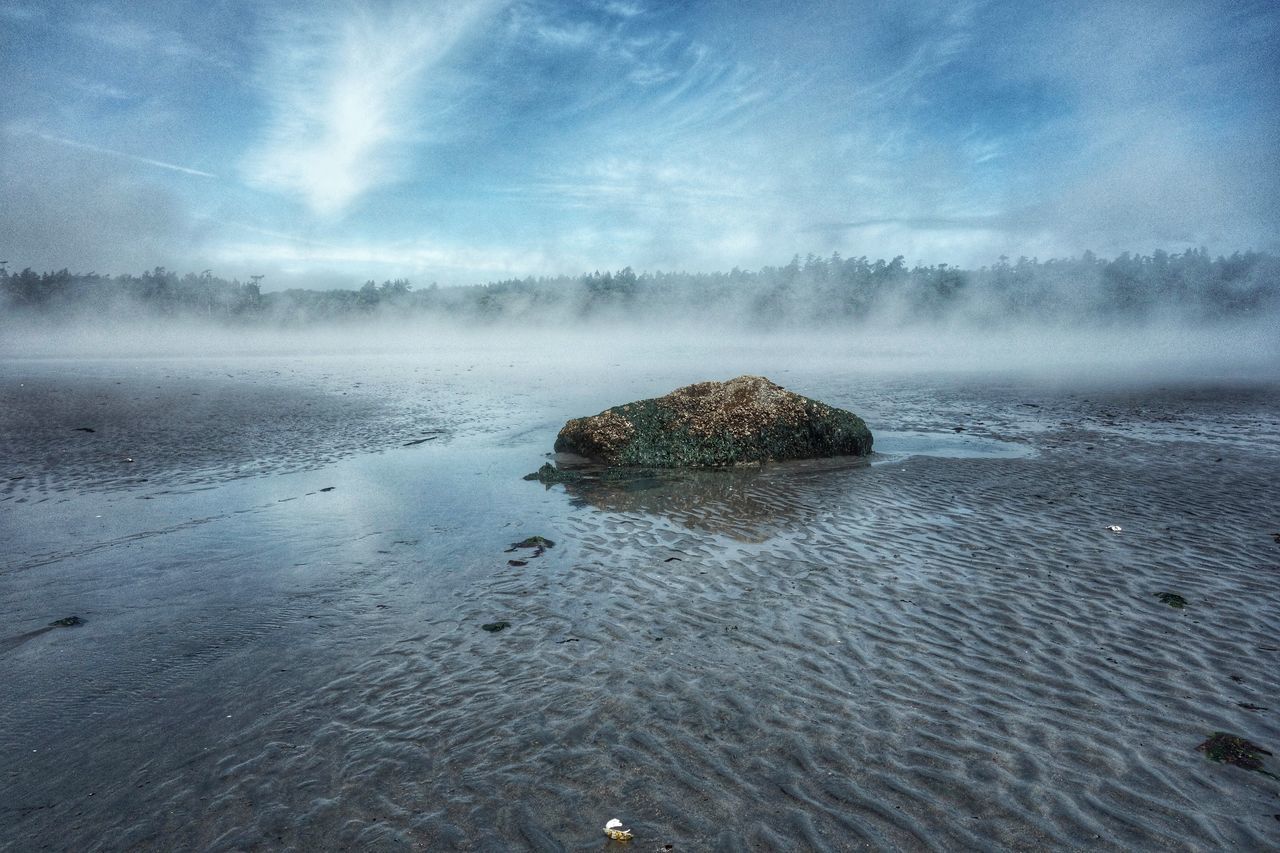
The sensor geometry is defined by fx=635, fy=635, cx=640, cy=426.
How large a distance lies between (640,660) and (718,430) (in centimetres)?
851

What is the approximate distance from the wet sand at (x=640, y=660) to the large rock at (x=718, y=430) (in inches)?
59.3

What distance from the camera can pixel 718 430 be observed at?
44.3 ft

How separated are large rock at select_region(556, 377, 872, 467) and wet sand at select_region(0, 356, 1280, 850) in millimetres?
1505

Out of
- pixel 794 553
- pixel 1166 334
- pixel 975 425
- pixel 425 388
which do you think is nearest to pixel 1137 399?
pixel 975 425

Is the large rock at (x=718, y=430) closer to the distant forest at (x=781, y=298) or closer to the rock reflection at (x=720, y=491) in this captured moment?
the rock reflection at (x=720, y=491)

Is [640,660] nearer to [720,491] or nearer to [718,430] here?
[720,491]

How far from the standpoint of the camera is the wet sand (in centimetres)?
362

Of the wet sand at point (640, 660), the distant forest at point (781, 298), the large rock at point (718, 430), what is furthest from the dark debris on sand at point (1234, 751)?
the distant forest at point (781, 298)

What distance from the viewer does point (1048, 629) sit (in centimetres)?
587

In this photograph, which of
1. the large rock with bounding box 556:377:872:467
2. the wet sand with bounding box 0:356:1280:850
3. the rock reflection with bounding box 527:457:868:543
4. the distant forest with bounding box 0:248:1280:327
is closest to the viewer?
the wet sand with bounding box 0:356:1280:850

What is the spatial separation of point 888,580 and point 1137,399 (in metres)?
25.4

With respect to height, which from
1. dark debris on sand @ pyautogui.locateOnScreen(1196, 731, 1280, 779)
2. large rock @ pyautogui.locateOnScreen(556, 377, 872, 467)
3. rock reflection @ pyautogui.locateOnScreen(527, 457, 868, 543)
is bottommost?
rock reflection @ pyautogui.locateOnScreen(527, 457, 868, 543)

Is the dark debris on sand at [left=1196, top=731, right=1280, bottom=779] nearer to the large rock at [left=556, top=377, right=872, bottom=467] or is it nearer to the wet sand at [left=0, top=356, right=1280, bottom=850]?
the wet sand at [left=0, top=356, right=1280, bottom=850]

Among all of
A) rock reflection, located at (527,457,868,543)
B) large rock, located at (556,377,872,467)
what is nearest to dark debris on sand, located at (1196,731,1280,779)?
rock reflection, located at (527,457,868,543)
